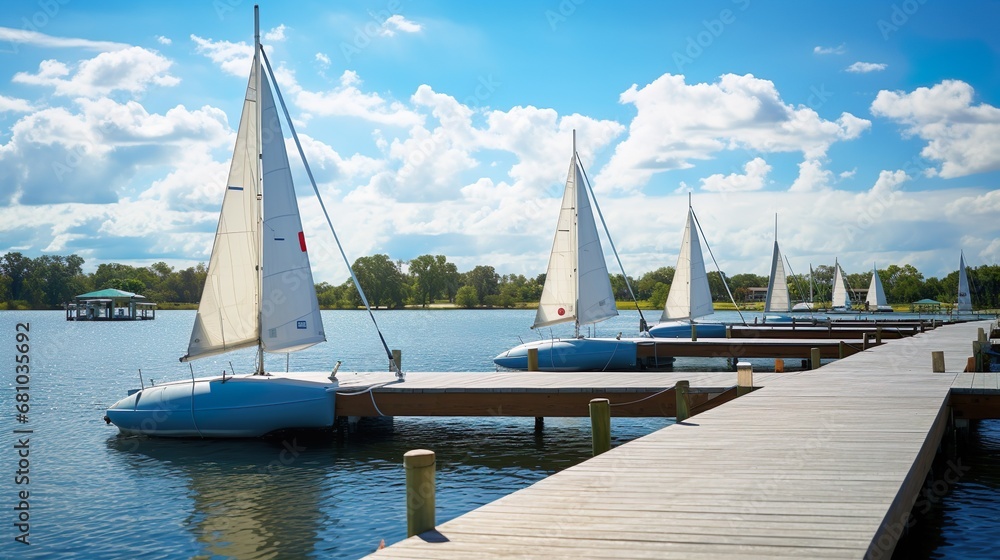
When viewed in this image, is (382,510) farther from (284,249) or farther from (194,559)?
(284,249)

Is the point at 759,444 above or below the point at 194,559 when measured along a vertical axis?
above

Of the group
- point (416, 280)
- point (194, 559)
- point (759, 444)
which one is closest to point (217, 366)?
point (194, 559)

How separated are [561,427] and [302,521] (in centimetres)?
1043

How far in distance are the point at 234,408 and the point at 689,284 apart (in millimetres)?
31457

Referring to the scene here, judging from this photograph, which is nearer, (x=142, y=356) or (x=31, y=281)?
(x=142, y=356)

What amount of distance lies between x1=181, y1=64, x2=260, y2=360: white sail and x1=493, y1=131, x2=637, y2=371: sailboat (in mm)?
13887

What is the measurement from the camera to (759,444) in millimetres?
10797

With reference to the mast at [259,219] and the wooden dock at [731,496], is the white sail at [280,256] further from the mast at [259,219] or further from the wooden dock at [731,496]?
the wooden dock at [731,496]

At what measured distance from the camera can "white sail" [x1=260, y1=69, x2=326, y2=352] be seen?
19406mm

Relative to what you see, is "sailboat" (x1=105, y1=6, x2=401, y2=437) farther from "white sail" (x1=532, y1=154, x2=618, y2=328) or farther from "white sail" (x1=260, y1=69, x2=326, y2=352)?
"white sail" (x1=532, y1=154, x2=618, y2=328)

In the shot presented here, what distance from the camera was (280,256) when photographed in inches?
766

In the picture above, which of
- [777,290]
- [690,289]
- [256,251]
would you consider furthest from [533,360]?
[777,290]

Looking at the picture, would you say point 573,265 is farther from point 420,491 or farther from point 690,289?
point 420,491

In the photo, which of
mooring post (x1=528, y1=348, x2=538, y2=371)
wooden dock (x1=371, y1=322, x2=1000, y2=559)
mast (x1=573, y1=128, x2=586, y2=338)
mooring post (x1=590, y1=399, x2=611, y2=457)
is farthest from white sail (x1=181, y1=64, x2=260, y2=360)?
mast (x1=573, y1=128, x2=586, y2=338)
